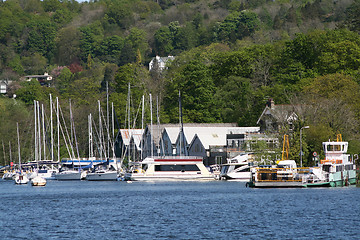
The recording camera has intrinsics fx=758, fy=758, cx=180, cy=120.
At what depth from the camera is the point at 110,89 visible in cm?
19925

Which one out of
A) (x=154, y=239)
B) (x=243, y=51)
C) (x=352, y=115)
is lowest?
(x=154, y=239)

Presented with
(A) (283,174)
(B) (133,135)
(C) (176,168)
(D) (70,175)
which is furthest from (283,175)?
(B) (133,135)

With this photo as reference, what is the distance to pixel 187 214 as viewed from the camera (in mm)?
60594

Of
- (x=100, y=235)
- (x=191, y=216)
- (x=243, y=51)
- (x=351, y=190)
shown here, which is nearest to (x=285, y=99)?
(x=243, y=51)

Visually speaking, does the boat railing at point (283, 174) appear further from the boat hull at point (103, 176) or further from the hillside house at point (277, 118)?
the boat hull at point (103, 176)

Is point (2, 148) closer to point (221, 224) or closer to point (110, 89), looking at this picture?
point (110, 89)

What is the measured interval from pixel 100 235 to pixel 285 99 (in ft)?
282

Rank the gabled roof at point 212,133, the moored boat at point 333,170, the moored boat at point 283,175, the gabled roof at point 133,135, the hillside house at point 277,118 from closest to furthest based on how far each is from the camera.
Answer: the moored boat at point 283,175, the moored boat at point 333,170, the hillside house at point 277,118, the gabled roof at point 212,133, the gabled roof at point 133,135

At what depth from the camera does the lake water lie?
1953 inches

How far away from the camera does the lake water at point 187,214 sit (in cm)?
4959

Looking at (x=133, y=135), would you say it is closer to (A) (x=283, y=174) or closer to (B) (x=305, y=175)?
(A) (x=283, y=174)

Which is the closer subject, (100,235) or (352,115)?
(100,235)

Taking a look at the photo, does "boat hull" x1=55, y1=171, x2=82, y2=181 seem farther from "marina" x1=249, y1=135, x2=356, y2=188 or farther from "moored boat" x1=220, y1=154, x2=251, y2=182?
"marina" x1=249, y1=135, x2=356, y2=188

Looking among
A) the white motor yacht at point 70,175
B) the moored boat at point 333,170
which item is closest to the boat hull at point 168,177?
the white motor yacht at point 70,175
